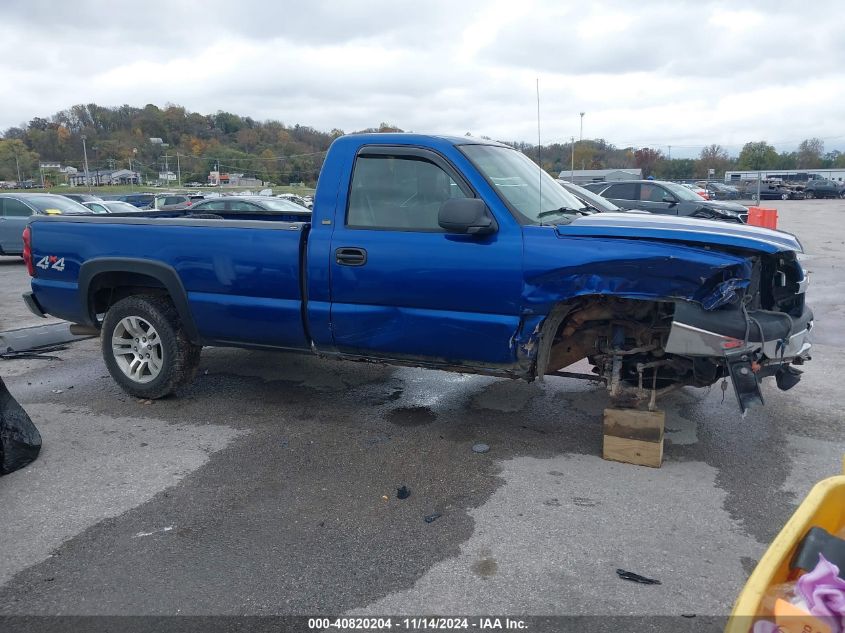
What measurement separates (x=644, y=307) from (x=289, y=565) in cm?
259

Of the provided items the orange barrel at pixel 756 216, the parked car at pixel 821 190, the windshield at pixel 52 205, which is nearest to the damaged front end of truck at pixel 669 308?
the orange barrel at pixel 756 216

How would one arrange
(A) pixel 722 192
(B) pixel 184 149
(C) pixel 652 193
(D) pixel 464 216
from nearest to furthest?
(D) pixel 464 216, (C) pixel 652 193, (A) pixel 722 192, (B) pixel 184 149

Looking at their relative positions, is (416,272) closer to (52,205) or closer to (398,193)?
(398,193)

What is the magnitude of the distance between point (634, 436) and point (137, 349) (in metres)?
3.89

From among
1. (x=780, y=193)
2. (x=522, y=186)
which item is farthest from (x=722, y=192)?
(x=522, y=186)

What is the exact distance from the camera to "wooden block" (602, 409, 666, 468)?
14.0 feet

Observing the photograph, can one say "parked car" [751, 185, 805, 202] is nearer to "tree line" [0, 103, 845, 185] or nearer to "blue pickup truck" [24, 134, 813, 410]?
"tree line" [0, 103, 845, 185]

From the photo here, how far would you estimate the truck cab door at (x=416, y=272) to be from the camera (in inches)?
168

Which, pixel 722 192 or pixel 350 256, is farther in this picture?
pixel 722 192

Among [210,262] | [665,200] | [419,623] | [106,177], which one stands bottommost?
[419,623]

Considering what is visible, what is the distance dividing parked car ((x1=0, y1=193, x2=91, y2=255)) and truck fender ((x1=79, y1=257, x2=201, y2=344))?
36.6ft

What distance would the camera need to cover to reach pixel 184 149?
278ft

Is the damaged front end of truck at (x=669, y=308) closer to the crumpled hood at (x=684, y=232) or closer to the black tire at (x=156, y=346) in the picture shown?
the crumpled hood at (x=684, y=232)

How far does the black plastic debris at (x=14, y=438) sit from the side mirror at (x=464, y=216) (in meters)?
2.95
